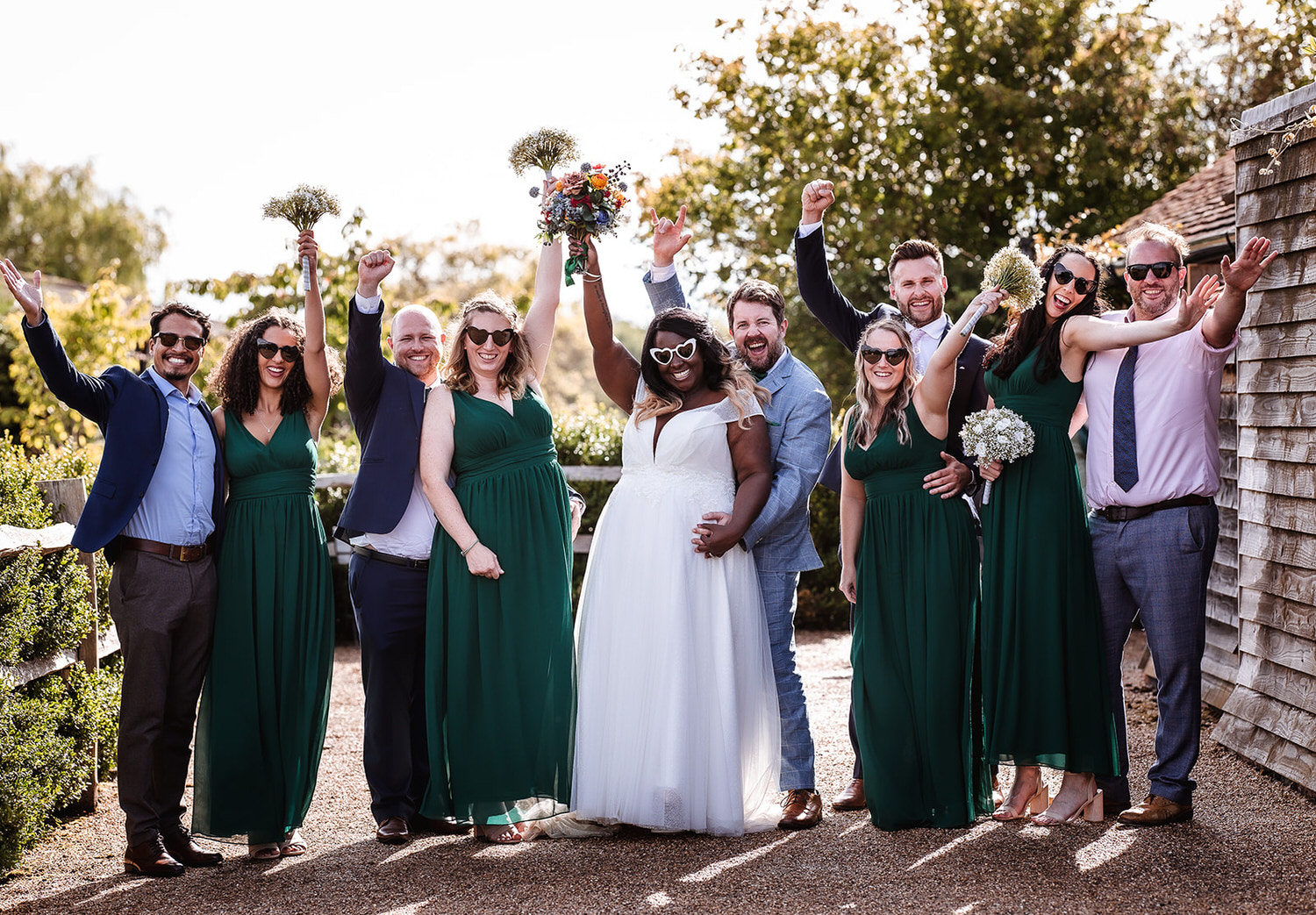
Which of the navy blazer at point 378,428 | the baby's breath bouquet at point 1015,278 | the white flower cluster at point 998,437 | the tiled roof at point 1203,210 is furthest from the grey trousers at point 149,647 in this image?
the tiled roof at point 1203,210

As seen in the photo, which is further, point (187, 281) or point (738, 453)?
point (187, 281)

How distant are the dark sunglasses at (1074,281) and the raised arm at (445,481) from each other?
244 centimetres

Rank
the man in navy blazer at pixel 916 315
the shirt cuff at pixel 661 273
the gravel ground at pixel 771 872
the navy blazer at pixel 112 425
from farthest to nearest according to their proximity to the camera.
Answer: the shirt cuff at pixel 661 273, the man in navy blazer at pixel 916 315, the navy blazer at pixel 112 425, the gravel ground at pixel 771 872

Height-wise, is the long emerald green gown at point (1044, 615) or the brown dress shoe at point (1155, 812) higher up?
the long emerald green gown at point (1044, 615)

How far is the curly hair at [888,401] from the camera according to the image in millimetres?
4609

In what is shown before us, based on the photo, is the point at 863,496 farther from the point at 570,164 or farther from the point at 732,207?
the point at 732,207

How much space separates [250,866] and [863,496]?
279 centimetres

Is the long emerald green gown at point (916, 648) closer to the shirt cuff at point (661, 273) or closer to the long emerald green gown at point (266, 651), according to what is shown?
the shirt cuff at point (661, 273)

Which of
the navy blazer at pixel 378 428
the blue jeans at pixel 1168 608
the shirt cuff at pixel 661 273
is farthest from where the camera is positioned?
the shirt cuff at pixel 661 273

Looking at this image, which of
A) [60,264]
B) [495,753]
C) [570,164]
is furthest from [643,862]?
[60,264]

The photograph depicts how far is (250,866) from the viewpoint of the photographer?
4.44m

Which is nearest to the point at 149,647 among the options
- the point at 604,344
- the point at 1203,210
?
the point at 604,344

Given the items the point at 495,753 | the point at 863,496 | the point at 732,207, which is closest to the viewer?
the point at 495,753

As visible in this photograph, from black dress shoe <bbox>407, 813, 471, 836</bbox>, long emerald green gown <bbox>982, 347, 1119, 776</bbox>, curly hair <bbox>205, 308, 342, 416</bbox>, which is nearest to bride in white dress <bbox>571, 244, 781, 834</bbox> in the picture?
black dress shoe <bbox>407, 813, 471, 836</bbox>
